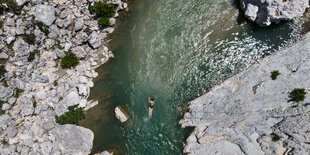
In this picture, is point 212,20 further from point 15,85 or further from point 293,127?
point 15,85

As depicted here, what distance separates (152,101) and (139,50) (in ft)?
20.4

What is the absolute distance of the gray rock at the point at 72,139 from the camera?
80.5ft

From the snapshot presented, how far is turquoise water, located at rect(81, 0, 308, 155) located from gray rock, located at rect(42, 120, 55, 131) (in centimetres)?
347

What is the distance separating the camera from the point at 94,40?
26031 millimetres

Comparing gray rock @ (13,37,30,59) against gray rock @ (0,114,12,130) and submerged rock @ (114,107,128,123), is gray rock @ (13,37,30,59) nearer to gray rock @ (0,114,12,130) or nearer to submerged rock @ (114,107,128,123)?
gray rock @ (0,114,12,130)

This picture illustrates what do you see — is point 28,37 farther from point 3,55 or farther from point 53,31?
point 3,55

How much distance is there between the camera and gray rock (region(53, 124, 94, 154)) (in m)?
24.5

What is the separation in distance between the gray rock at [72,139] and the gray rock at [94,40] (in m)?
9.40

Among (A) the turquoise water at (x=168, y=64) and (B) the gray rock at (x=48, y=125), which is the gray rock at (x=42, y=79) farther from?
(A) the turquoise water at (x=168, y=64)

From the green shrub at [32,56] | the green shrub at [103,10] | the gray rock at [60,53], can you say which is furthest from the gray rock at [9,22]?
the green shrub at [103,10]

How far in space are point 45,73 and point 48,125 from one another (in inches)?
227

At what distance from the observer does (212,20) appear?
85.1 ft

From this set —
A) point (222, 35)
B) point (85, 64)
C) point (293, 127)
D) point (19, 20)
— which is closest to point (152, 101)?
point (85, 64)

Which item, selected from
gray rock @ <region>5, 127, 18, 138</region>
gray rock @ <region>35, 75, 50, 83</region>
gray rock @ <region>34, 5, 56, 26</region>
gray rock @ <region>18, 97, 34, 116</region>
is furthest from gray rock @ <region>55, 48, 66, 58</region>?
gray rock @ <region>5, 127, 18, 138</region>
